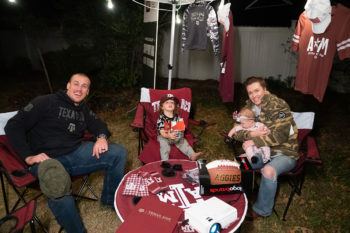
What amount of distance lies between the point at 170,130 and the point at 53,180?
58.2 inches

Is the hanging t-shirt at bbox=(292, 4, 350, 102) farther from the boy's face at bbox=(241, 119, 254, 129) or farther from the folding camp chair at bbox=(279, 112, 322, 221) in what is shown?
the boy's face at bbox=(241, 119, 254, 129)

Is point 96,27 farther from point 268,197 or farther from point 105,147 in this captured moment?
point 268,197

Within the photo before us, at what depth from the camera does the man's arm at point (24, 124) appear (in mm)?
2330

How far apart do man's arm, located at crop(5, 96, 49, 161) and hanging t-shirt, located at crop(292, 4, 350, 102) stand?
2.80 meters

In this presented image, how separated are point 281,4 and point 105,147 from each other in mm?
8411

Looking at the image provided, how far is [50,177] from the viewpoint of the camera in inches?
82.3

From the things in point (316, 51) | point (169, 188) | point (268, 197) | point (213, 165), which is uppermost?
point (316, 51)

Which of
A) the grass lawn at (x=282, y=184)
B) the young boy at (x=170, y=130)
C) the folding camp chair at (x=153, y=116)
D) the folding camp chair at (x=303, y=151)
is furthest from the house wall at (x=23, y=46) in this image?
the folding camp chair at (x=303, y=151)

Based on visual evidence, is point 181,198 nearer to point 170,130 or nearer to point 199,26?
point 170,130

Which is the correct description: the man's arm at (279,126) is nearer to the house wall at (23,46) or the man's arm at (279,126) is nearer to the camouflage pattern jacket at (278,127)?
the camouflage pattern jacket at (278,127)

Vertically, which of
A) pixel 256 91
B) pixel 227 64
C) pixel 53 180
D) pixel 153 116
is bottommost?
pixel 53 180

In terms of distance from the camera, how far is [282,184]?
10.8ft

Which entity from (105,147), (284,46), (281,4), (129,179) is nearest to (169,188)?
(129,179)

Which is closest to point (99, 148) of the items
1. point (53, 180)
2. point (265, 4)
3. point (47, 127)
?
point (47, 127)
